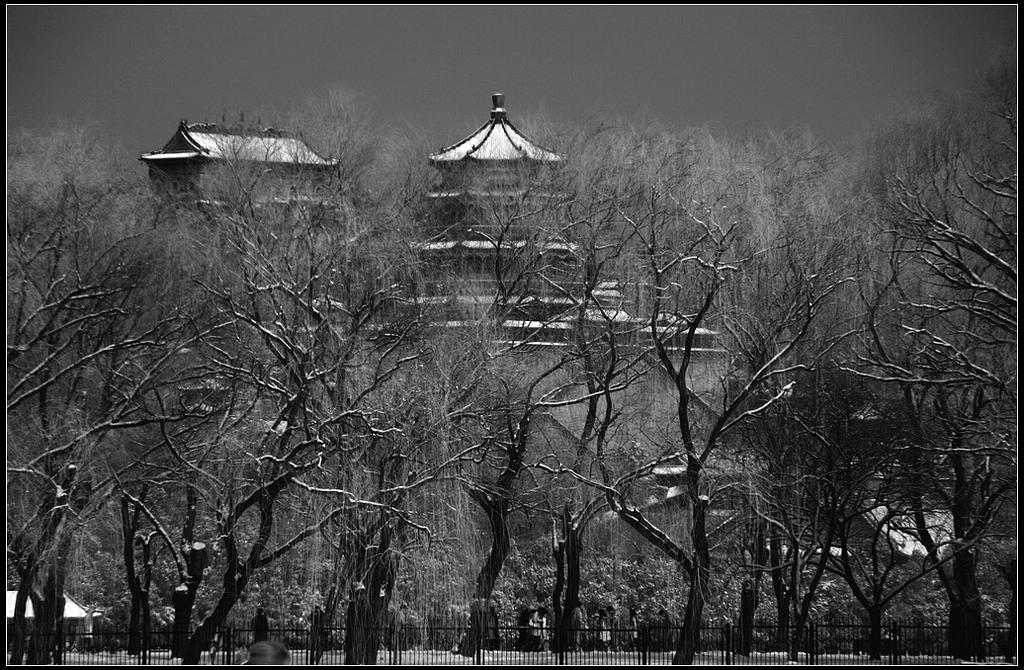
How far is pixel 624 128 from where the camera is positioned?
28.3m

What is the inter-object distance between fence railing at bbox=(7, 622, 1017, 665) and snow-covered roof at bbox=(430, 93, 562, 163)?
997cm

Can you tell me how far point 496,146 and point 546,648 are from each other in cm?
1121

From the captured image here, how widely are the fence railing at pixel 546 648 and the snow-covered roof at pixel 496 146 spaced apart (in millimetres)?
9970

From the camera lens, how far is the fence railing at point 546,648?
984 inches

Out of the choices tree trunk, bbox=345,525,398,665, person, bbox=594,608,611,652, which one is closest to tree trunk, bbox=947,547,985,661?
person, bbox=594,608,611,652

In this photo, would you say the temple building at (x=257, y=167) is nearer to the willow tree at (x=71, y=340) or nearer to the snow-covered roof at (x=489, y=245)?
the willow tree at (x=71, y=340)

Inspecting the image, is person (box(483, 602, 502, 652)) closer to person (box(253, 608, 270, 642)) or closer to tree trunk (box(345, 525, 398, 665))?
tree trunk (box(345, 525, 398, 665))

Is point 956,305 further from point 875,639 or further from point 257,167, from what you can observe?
point 257,167

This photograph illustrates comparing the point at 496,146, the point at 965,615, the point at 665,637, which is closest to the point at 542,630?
the point at 665,637

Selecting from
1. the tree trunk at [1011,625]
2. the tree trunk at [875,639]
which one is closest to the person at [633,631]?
the tree trunk at [875,639]

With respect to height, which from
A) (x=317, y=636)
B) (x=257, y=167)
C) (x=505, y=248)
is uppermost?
(x=257, y=167)

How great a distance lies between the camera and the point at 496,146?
100 feet

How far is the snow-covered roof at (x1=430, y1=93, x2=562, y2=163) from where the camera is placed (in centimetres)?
2886

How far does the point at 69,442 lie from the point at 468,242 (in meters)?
9.13
